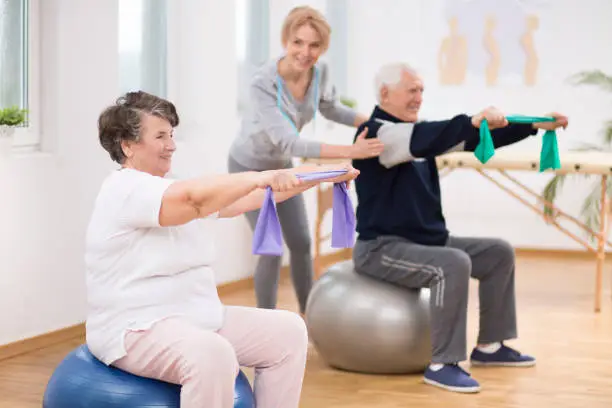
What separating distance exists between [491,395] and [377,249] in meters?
0.63

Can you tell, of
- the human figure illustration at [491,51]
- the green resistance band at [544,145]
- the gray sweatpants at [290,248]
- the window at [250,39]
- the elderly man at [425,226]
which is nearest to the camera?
the green resistance band at [544,145]

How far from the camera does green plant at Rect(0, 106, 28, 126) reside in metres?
4.01

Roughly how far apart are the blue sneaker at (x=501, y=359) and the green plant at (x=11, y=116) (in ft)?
6.21

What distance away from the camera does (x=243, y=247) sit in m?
5.95

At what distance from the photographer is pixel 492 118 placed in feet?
11.8

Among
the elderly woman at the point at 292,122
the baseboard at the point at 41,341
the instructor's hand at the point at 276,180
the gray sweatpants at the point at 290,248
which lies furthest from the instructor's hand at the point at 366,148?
the baseboard at the point at 41,341

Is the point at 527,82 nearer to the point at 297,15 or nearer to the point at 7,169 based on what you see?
the point at 297,15

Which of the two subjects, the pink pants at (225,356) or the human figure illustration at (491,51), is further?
the human figure illustration at (491,51)

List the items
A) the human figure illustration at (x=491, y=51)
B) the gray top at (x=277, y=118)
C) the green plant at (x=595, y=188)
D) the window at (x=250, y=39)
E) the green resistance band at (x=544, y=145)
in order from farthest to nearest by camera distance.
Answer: the human figure illustration at (x=491, y=51) → the green plant at (x=595, y=188) → the window at (x=250, y=39) → the gray top at (x=277, y=118) → the green resistance band at (x=544, y=145)

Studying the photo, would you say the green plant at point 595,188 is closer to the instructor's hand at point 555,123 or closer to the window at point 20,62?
the instructor's hand at point 555,123

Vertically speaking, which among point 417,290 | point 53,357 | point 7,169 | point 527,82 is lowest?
point 53,357

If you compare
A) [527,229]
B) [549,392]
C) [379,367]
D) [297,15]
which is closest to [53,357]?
[379,367]

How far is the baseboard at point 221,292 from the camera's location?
418 cm

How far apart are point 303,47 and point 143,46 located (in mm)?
1655
